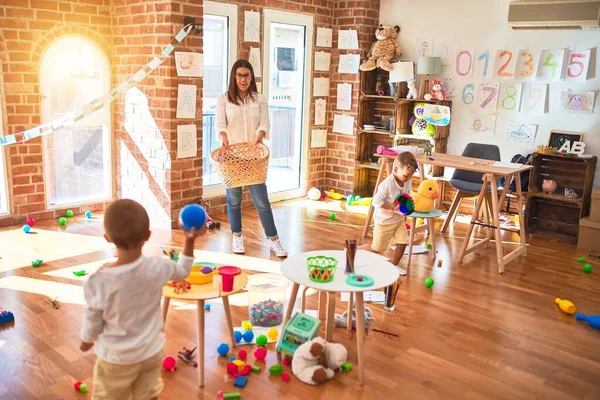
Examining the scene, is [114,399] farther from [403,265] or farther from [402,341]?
[403,265]

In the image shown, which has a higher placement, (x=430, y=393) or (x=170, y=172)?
(x=170, y=172)

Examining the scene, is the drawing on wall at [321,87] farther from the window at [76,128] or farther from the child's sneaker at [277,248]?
the child's sneaker at [277,248]

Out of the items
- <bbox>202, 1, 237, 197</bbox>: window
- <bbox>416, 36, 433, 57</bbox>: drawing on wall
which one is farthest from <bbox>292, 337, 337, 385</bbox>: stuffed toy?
<bbox>416, 36, 433, 57</bbox>: drawing on wall

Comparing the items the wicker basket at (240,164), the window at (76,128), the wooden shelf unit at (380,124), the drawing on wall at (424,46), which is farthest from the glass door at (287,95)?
the wicker basket at (240,164)

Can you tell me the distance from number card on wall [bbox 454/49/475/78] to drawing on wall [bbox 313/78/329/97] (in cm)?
142

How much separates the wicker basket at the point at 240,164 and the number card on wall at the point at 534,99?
274 cm

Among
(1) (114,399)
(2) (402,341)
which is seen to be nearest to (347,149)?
(2) (402,341)

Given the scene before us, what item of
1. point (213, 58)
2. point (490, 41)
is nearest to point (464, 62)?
point (490, 41)

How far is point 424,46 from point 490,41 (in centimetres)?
69

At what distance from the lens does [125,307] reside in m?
1.83

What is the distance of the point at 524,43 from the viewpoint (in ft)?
18.1

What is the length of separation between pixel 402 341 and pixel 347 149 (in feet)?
12.3

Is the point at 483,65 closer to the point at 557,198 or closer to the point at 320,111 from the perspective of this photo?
the point at 557,198

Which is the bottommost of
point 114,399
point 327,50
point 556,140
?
point 114,399
